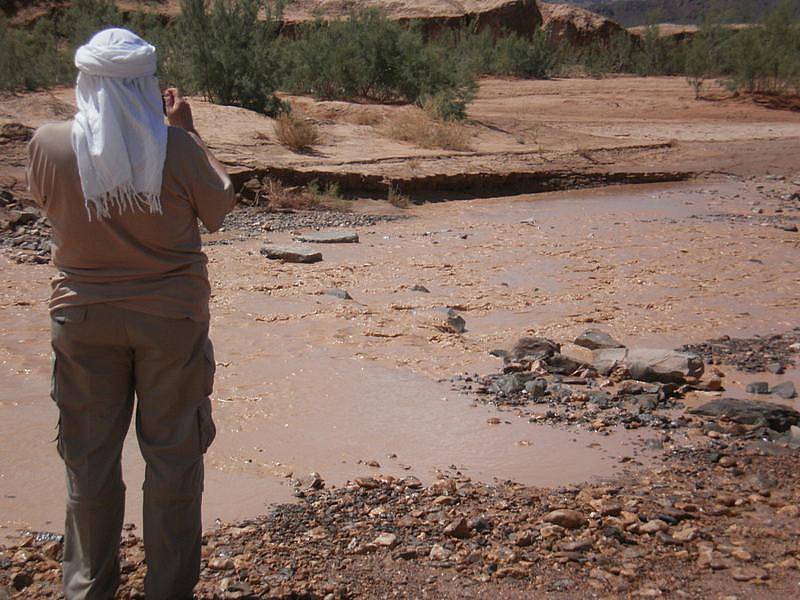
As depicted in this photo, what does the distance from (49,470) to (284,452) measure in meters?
1.02

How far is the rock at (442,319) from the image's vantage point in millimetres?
6781

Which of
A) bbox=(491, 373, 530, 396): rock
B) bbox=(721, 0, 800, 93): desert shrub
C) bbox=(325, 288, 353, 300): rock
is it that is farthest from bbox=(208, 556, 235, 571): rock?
bbox=(721, 0, 800, 93): desert shrub

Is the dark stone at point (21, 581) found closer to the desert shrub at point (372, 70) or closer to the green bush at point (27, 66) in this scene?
the green bush at point (27, 66)

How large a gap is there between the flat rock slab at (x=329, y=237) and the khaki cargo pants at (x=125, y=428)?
7.60m

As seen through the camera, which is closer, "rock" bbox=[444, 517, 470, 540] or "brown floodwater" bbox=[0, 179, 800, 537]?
"rock" bbox=[444, 517, 470, 540]

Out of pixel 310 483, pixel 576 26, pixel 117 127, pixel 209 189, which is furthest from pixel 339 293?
pixel 576 26

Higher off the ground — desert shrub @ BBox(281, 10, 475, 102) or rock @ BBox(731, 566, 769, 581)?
desert shrub @ BBox(281, 10, 475, 102)

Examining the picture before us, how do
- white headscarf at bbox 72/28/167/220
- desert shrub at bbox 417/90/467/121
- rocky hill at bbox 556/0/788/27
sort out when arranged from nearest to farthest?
white headscarf at bbox 72/28/167/220 → desert shrub at bbox 417/90/467/121 → rocky hill at bbox 556/0/788/27

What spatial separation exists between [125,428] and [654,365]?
365 centimetres

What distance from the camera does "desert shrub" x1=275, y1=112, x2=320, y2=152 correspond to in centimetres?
1405

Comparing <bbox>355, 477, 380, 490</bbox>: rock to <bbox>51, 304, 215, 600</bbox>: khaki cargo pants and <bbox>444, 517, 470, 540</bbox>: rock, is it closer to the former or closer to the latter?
<bbox>444, 517, 470, 540</bbox>: rock

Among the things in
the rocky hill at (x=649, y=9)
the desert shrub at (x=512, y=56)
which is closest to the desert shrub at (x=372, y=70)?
the desert shrub at (x=512, y=56)

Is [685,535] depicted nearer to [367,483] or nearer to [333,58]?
[367,483]

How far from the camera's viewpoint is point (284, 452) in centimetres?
441
